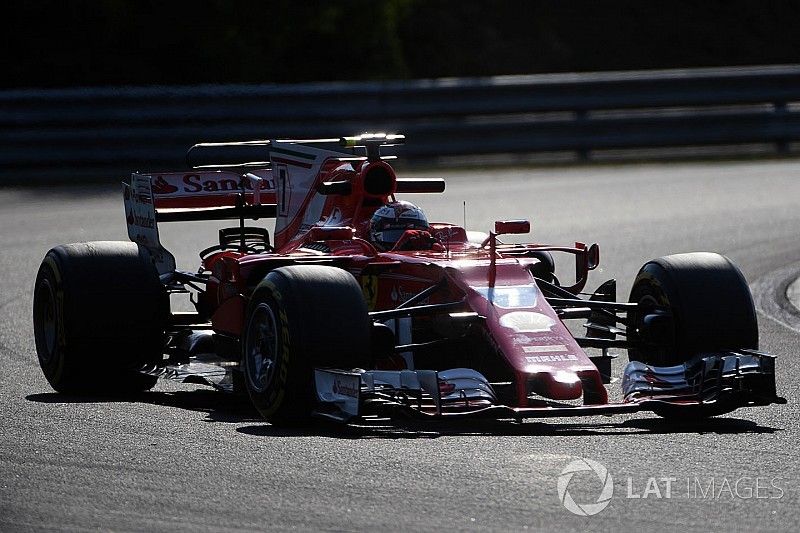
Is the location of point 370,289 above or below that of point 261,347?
above

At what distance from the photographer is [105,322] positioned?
29.4 feet

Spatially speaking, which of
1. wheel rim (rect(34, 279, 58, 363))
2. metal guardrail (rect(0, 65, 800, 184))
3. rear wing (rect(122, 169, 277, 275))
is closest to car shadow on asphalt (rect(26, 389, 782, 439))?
wheel rim (rect(34, 279, 58, 363))

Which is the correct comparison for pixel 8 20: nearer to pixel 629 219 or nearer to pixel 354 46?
pixel 354 46

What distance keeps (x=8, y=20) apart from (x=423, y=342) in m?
16.7

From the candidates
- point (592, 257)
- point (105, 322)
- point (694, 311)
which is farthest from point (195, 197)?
point (694, 311)

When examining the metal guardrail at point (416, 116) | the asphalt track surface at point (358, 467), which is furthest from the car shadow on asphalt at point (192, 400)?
the metal guardrail at point (416, 116)

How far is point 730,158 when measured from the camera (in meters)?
22.7

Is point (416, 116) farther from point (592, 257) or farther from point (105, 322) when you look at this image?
point (105, 322)

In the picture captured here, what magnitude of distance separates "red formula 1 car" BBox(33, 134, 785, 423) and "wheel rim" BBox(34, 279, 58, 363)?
0.06 feet

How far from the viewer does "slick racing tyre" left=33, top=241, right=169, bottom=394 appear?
8.95 metres

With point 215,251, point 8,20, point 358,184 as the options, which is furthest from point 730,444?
point 8,20

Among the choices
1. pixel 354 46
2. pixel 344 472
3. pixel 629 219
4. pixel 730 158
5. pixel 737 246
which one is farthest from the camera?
pixel 354 46

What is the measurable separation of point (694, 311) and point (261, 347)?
219cm

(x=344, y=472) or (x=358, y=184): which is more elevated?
(x=358, y=184)
